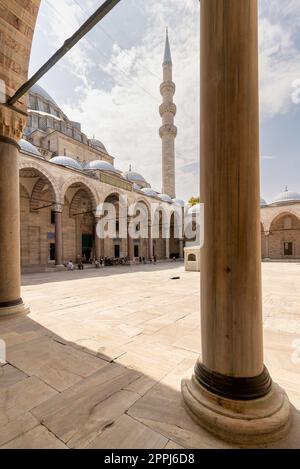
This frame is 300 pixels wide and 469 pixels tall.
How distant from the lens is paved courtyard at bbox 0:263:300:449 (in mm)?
1728

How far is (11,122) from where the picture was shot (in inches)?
192

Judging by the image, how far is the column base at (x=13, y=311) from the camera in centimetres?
467

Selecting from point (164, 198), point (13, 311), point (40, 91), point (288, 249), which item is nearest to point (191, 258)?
point (13, 311)

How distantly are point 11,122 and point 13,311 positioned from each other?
4.13 meters

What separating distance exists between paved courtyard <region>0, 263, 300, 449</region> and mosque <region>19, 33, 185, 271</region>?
13.9 metres

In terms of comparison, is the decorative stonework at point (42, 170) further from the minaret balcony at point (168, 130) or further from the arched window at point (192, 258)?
the minaret balcony at point (168, 130)

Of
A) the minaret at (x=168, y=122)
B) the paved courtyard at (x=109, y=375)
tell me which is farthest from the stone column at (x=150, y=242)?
the paved courtyard at (x=109, y=375)

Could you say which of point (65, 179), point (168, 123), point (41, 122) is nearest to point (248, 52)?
point (65, 179)

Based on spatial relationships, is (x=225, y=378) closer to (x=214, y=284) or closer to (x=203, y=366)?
(x=203, y=366)

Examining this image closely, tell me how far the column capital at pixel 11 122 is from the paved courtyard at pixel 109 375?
4022 millimetres

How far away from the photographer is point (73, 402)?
2.12 meters

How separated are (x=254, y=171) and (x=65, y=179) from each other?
19.0m

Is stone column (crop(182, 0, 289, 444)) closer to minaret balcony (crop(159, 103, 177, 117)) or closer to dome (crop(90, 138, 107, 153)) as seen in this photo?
minaret balcony (crop(159, 103, 177, 117))

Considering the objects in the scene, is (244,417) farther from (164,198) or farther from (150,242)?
(164,198)
